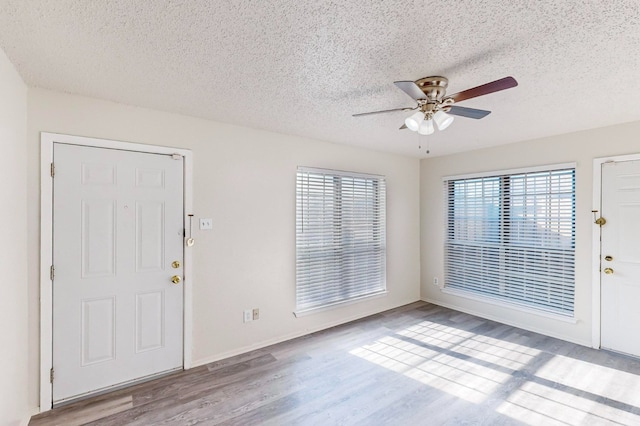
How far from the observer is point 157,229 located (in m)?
2.73

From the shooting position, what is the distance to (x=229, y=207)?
314 centimetres

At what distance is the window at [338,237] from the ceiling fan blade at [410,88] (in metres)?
1.96

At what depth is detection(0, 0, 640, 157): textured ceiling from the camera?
142 centimetres

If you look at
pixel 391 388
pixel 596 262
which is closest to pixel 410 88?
pixel 391 388

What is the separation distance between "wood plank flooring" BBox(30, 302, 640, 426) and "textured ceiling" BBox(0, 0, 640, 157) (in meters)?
2.38

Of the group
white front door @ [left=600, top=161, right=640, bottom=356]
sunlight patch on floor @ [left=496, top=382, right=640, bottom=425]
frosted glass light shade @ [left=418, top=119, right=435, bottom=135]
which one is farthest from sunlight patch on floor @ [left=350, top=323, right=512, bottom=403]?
frosted glass light shade @ [left=418, top=119, right=435, bottom=135]

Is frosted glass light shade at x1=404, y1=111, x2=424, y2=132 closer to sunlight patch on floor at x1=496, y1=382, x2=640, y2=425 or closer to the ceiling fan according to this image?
the ceiling fan

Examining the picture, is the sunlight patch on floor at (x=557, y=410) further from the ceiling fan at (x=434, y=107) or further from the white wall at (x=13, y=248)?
the white wall at (x=13, y=248)

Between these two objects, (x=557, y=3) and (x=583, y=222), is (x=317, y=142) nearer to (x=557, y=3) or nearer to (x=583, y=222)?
(x=557, y=3)

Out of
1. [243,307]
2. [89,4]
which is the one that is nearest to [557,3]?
[89,4]

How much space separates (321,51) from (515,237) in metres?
3.60

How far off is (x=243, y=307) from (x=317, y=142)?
6.97 feet

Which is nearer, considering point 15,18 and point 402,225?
point 15,18

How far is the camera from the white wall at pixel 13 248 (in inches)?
70.4
